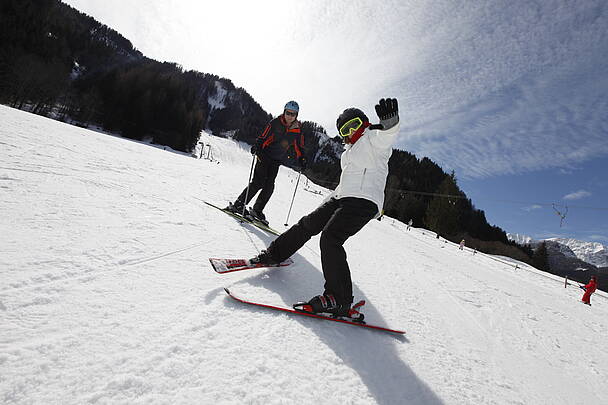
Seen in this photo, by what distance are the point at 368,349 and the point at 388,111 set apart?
6.81ft

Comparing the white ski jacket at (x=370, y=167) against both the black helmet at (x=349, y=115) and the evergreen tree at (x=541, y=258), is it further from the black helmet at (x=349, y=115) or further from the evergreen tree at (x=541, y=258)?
the evergreen tree at (x=541, y=258)

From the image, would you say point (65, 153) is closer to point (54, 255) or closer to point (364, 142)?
point (54, 255)

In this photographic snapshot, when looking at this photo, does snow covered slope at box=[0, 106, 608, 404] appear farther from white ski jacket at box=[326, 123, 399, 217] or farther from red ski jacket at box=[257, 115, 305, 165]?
red ski jacket at box=[257, 115, 305, 165]

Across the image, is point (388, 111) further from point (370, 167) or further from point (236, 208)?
point (236, 208)

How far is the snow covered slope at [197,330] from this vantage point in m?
1.21

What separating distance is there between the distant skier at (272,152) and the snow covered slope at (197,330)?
50.8 inches

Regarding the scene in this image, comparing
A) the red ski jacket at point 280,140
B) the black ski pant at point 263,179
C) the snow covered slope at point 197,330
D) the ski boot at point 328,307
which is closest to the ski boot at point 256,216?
the black ski pant at point 263,179

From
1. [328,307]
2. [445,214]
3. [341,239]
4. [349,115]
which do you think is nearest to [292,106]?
[349,115]

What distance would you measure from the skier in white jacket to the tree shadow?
189 mm

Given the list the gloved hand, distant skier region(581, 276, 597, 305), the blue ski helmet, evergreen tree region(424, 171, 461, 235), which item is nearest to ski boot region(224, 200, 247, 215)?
the blue ski helmet

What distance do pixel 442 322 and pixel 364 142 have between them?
2204 mm

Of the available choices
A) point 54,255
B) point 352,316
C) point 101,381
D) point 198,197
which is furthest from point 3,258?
point 198,197

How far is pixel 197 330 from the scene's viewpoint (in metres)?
1.60

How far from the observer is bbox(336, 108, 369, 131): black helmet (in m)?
2.75
